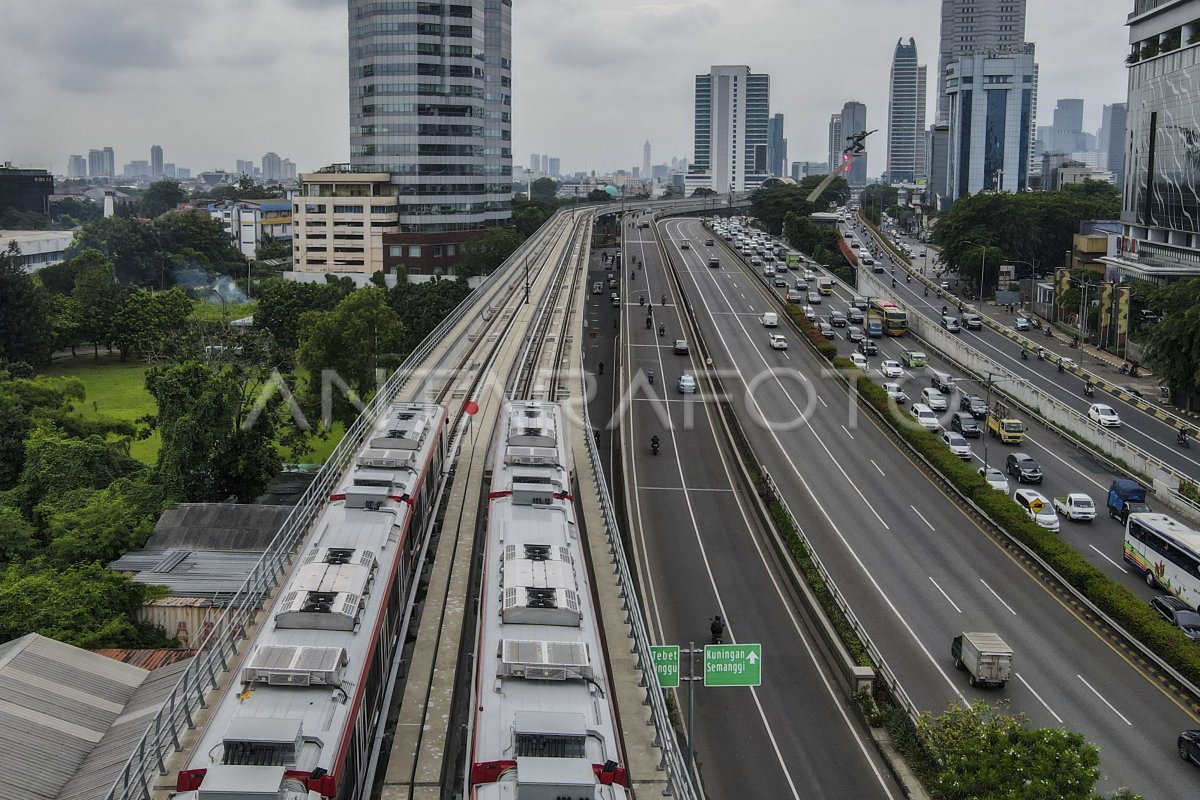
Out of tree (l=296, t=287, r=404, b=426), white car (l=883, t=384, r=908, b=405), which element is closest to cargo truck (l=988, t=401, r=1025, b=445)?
white car (l=883, t=384, r=908, b=405)

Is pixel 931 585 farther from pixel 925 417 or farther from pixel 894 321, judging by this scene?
pixel 894 321

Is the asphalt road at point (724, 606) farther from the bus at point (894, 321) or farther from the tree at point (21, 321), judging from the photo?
the tree at point (21, 321)

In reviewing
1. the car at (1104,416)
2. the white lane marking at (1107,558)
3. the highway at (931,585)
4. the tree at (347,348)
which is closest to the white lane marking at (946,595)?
the highway at (931,585)

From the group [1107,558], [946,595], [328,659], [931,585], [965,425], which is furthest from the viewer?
[965,425]

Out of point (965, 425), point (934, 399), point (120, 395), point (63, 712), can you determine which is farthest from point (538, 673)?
point (120, 395)

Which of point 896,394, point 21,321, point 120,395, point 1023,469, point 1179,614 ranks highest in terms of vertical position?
point 21,321

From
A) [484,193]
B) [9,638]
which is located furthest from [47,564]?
[484,193]
